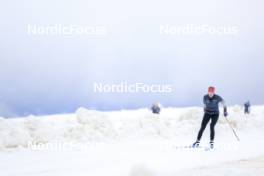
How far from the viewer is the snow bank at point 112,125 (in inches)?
205

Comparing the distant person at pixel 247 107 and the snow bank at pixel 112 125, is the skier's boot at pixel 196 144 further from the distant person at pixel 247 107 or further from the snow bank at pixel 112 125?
the distant person at pixel 247 107

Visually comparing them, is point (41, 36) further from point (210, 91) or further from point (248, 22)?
point (248, 22)

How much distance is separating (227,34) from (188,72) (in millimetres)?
571

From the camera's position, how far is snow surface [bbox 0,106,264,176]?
446 cm

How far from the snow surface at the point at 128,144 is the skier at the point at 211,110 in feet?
0.30

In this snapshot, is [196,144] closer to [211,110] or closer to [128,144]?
[211,110]

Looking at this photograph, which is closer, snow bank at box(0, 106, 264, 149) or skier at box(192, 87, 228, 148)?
snow bank at box(0, 106, 264, 149)

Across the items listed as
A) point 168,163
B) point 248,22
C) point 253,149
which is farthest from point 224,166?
point 248,22

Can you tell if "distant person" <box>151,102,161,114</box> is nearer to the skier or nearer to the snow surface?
the snow surface

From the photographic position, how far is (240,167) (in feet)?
14.8

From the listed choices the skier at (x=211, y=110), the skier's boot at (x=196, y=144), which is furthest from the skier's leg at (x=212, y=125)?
the skier's boot at (x=196, y=144)

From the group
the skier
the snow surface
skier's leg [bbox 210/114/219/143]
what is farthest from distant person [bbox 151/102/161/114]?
skier's leg [bbox 210/114/219/143]

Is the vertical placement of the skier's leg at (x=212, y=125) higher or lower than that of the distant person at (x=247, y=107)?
lower

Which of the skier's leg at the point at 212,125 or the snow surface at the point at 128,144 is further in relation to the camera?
the skier's leg at the point at 212,125
